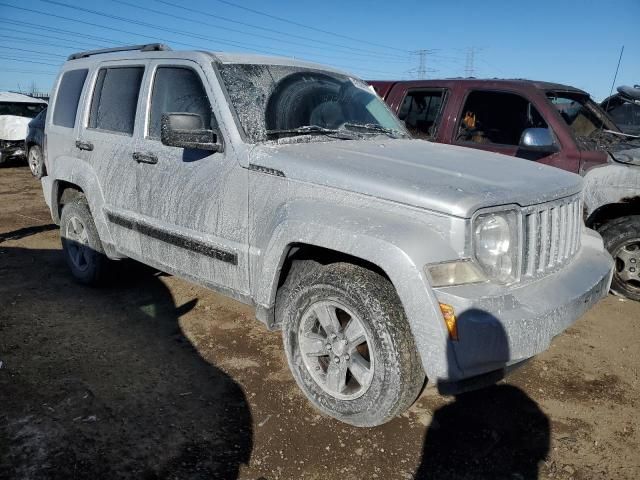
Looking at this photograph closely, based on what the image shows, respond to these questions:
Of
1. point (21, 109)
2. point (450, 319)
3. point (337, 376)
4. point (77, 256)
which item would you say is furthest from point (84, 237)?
point (21, 109)

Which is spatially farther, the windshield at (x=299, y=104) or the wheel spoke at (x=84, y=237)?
the wheel spoke at (x=84, y=237)

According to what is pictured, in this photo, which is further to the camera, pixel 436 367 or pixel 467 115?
pixel 467 115

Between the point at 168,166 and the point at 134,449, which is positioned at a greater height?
the point at 168,166

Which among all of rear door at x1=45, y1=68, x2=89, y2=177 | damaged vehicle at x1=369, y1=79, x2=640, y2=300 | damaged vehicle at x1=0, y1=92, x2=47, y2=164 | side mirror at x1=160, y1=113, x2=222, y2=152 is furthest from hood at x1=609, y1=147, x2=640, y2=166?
damaged vehicle at x1=0, y1=92, x2=47, y2=164

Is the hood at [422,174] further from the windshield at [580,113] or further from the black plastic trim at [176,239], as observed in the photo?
the windshield at [580,113]

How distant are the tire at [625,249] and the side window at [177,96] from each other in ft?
12.0

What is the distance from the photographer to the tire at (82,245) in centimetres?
441

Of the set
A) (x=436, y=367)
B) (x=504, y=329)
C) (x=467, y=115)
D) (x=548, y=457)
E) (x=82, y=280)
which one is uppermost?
(x=467, y=115)

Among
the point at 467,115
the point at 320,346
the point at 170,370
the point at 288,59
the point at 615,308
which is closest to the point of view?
the point at 320,346

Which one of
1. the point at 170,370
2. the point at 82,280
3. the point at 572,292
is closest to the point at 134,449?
the point at 170,370

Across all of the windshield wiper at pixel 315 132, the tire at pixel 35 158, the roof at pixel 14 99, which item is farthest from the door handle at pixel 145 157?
the roof at pixel 14 99

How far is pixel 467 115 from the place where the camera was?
210 inches

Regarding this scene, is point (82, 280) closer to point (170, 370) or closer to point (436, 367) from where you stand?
point (170, 370)

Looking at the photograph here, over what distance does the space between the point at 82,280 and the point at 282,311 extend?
2.62 metres
